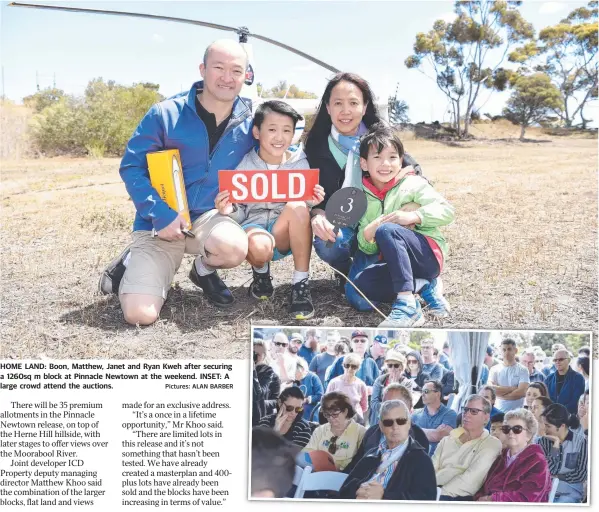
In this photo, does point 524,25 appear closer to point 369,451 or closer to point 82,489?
point 369,451

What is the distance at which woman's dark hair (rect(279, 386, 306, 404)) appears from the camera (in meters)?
2.30

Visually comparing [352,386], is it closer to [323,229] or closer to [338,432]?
[338,432]

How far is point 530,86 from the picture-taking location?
11.7 meters

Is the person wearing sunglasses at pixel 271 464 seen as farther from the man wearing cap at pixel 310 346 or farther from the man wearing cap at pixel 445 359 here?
the man wearing cap at pixel 445 359

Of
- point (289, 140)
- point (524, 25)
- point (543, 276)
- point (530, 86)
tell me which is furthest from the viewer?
point (530, 86)

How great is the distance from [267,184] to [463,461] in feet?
4.64

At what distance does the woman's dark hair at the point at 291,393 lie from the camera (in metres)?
2.30

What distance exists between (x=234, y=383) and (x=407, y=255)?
37.3 inches

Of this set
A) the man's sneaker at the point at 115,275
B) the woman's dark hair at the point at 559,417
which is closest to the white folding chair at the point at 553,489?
the woman's dark hair at the point at 559,417

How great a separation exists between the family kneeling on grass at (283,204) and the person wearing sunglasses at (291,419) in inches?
25.9

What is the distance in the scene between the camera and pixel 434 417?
7.36ft

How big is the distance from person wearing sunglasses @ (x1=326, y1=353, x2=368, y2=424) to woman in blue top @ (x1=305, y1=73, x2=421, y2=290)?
0.70 metres

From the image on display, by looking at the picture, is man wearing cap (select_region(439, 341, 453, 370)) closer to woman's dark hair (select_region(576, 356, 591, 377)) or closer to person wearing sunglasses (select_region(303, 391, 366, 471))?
person wearing sunglasses (select_region(303, 391, 366, 471))

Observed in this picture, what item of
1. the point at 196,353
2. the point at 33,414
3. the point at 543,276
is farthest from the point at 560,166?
the point at 33,414
